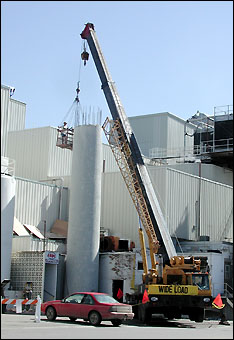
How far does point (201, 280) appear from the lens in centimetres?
2861

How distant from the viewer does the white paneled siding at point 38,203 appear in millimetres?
41856

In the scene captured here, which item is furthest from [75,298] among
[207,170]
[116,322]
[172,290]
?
[207,170]

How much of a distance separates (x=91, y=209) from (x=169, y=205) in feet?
28.5

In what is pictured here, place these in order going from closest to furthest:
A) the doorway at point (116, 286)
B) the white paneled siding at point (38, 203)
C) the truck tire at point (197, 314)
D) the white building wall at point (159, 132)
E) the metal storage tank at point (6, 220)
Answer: the truck tire at point (197, 314) → the metal storage tank at point (6, 220) → the doorway at point (116, 286) → the white paneled siding at point (38, 203) → the white building wall at point (159, 132)

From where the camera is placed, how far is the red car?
914 inches

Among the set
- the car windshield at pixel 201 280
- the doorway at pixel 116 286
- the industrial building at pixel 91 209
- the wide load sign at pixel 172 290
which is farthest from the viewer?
the doorway at pixel 116 286

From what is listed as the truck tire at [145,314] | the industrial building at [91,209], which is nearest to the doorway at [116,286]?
the industrial building at [91,209]

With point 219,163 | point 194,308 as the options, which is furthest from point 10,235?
point 219,163

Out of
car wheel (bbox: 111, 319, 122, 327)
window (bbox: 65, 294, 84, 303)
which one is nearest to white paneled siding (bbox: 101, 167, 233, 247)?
window (bbox: 65, 294, 84, 303)

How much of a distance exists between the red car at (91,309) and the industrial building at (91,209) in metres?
10.9

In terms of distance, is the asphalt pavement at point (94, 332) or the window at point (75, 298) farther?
the window at point (75, 298)

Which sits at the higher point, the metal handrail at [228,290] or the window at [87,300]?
the window at [87,300]

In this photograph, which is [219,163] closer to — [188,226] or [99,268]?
[188,226]

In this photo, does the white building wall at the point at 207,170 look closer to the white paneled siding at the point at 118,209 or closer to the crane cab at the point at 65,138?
the white paneled siding at the point at 118,209
